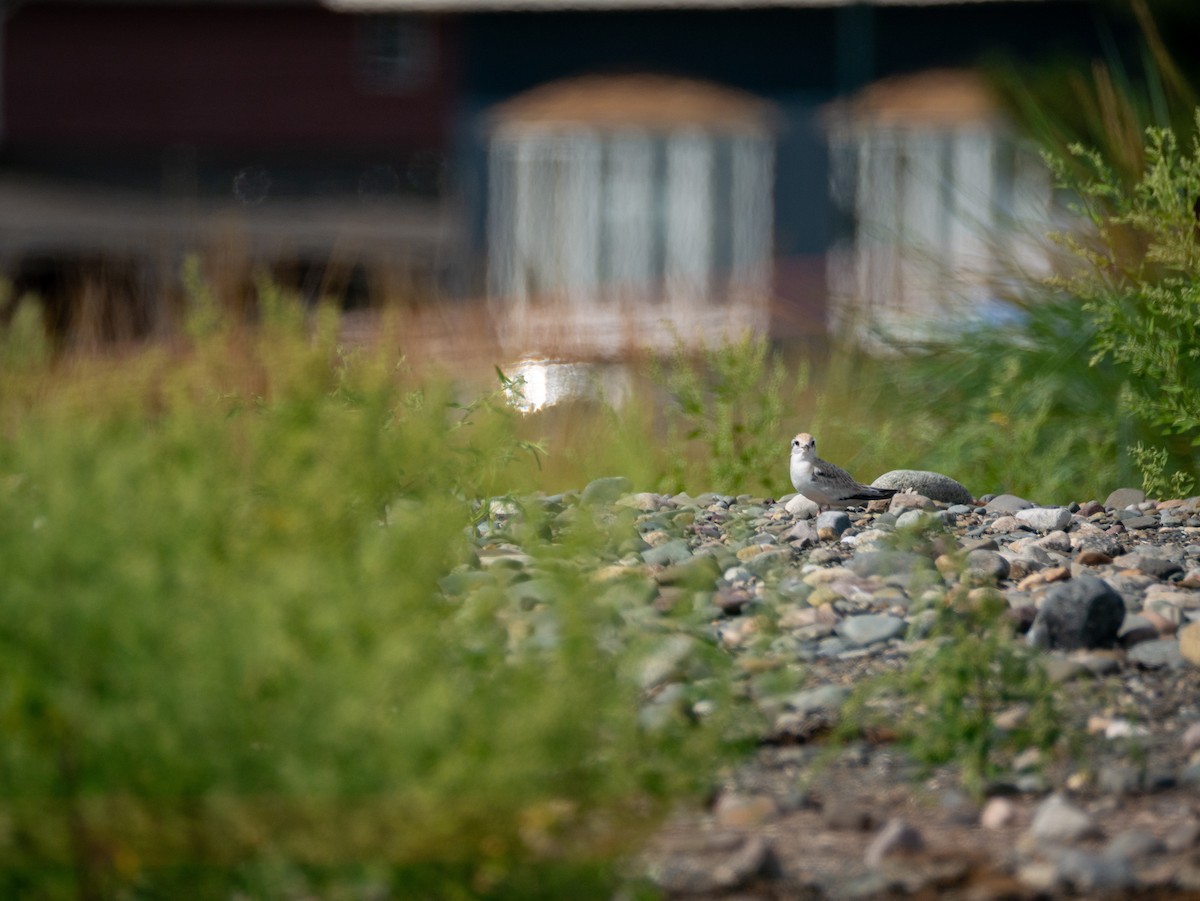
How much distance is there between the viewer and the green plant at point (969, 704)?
252cm

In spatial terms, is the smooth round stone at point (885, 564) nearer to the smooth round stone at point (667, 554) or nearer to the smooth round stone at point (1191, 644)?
the smooth round stone at point (667, 554)

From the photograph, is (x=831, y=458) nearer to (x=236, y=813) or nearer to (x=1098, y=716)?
(x=1098, y=716)

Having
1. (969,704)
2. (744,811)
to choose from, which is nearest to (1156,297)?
(969,704)

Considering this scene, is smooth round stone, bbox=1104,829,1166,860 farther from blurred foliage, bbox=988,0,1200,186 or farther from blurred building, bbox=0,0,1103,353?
blurred building, bbox=0,0,1103,353

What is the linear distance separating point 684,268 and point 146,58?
241 inches

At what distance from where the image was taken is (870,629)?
3051 mm

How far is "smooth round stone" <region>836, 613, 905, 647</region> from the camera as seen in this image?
119 inches

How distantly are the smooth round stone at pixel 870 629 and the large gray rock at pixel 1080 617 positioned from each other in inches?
9.9

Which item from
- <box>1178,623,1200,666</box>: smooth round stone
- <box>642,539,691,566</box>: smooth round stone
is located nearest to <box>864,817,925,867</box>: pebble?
<box>1178,623,1200,666</box>: smooth round stone

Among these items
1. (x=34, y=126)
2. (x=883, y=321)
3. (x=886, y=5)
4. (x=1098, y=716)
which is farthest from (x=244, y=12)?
(x=1098, y=716)

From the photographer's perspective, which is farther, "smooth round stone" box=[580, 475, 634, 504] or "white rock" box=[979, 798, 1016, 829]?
"smooth round stone" box=[580, 475, 634, 504]

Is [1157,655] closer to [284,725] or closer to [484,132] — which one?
[284,725]

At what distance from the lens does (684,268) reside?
50.8ft

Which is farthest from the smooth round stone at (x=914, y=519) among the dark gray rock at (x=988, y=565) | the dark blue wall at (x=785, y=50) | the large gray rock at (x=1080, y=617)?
the dark blue wall at (x=785, y=50)
